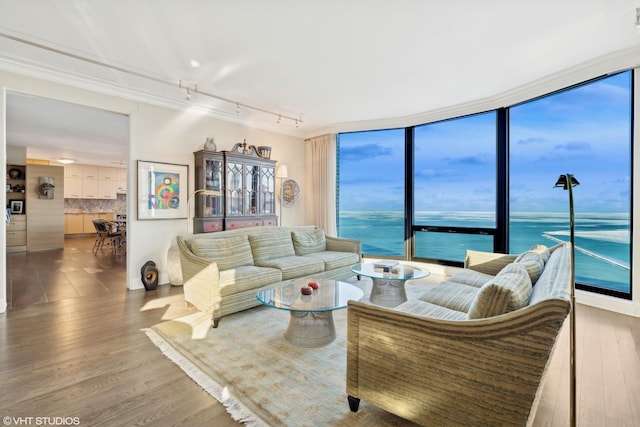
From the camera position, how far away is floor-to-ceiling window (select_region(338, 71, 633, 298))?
12.0ft

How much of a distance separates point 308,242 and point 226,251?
147 centimetres

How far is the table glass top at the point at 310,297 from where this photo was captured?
7.84 feet

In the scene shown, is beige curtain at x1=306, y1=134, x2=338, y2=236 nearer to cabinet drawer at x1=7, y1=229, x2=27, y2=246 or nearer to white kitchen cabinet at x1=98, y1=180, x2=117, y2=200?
cabinet drawer at x1=7, y1=229, x2=27, y2=246

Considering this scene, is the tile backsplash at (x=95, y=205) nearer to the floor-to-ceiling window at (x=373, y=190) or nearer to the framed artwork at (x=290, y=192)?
the framed artwork at (x=290, y=192)

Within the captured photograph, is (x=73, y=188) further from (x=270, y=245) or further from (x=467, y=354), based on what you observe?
(x=467, y=354)

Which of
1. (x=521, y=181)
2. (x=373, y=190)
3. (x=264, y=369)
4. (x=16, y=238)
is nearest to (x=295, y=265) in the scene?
(x=264, y=369)

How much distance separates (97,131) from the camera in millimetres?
5867

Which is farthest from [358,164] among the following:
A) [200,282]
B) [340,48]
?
[200,282]

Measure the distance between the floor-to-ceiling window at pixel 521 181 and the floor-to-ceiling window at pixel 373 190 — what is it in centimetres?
4

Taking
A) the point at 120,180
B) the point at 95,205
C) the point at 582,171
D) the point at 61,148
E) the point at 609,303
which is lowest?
the point at 609,303

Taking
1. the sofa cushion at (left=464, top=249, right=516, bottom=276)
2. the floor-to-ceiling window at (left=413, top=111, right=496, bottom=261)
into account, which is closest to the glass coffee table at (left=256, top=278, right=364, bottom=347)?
the sofa cushion at (left=464, top=249, right=516, bottom=276)

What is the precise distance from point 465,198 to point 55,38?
5.76 metres

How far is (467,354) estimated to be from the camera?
1315mm

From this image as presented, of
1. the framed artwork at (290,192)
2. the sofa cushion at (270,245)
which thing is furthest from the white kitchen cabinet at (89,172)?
the sofa cushion at (270,245)
